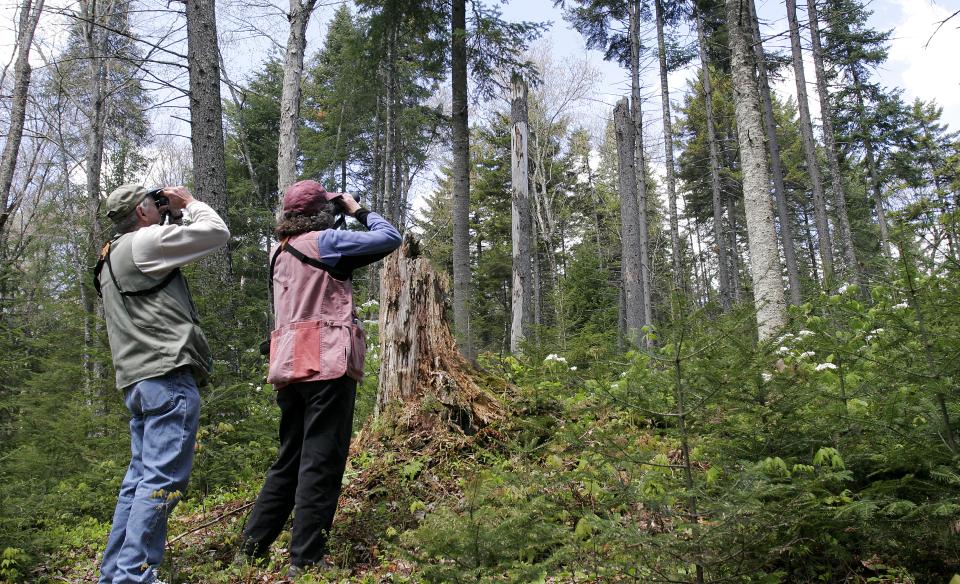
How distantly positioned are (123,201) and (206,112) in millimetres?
4922

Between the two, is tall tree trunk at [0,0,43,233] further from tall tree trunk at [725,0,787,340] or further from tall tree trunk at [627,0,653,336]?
tall tree trunk at [627,0,653,336]

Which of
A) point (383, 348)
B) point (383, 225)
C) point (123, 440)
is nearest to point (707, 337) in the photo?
point (383, 225)

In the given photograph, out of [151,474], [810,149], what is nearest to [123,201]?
[151,474]

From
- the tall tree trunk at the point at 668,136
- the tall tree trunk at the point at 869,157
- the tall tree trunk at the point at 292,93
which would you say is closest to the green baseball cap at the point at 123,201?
the tall tree trunk at the point at 292,93

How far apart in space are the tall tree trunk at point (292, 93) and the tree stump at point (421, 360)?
3.02 metres

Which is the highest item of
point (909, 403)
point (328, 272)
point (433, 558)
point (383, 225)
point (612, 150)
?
point (612, 150)

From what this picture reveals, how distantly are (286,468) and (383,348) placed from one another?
1.94 metres

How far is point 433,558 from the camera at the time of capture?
A: 2.53 m

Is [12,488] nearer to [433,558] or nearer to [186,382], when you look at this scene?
[186,382]

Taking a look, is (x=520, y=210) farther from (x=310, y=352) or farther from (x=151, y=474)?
(x=151, y=474)

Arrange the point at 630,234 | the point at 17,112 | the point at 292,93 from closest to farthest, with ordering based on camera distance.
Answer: the point at 292,93, the point at 17,112, the point at 630,234

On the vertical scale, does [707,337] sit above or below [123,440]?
above

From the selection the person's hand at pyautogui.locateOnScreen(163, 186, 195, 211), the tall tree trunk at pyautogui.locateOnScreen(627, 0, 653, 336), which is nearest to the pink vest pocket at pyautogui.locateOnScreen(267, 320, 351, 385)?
the person's hand at pyautogui.locateOnScreen(163, 186, 195, 211)

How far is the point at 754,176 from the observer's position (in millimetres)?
7375
